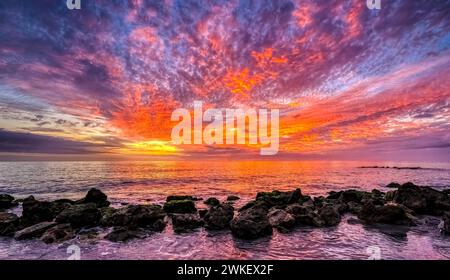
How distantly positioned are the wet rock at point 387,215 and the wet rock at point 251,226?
6.73 meters

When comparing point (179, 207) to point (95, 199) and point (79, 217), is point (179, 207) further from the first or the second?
point (95, 199)

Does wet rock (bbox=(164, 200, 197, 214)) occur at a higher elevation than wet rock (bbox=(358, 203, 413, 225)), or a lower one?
lower

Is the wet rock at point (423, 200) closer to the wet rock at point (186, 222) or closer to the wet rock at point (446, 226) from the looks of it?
the wet rock at point (446, 226)

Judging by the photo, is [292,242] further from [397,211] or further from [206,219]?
[397,211]

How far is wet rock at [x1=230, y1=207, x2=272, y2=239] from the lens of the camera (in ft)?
39.5

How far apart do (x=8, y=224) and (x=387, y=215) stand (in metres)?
20.5

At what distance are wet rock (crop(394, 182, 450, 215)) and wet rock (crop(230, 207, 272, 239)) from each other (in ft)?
40.3

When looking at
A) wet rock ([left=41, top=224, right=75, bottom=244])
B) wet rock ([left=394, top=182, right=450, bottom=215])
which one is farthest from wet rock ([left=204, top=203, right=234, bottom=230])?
wet rock ([left=394, top=182, right=450, bottom=215])

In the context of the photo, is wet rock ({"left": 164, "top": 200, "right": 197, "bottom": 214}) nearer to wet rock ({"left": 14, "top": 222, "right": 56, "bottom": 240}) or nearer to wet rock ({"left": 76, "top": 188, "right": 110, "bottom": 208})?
wet rock ({"left": 76, "top": 188, "right": 110, "bottom": 208})

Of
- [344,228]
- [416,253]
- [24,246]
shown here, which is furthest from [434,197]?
[24,246]

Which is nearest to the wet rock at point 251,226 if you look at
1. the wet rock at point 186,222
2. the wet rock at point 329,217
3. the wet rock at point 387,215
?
the wet rock at point 186,222

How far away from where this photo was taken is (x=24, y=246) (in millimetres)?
11094
